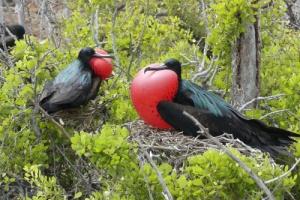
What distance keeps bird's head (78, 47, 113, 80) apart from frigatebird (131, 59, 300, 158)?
506mm

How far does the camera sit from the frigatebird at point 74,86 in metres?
3.73

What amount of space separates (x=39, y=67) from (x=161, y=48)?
1.62 meters

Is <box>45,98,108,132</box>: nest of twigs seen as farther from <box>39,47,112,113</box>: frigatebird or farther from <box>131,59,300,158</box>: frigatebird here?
<box>131,59,300,158</box>: frigatebird

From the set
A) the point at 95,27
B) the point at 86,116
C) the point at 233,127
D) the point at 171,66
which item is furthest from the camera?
the point at 95,27

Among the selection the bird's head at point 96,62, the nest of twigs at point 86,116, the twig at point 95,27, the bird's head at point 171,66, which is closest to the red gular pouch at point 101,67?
the bird's head at point 96,62

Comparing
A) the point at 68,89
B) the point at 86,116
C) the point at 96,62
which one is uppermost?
the point at 96,62

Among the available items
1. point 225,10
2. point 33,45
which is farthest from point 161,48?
point 33,45

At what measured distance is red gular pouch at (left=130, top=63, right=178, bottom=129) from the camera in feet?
11.2

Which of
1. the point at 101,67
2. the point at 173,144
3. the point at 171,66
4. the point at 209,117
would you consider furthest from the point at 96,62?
the point at 173,144

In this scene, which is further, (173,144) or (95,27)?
(95,27)

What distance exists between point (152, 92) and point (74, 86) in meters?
0.59

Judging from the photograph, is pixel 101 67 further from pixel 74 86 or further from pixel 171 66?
pixel 171 66

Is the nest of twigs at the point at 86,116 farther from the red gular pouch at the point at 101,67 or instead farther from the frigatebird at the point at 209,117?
the frigatebird at the point at 209,117

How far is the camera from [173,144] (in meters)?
3.15
